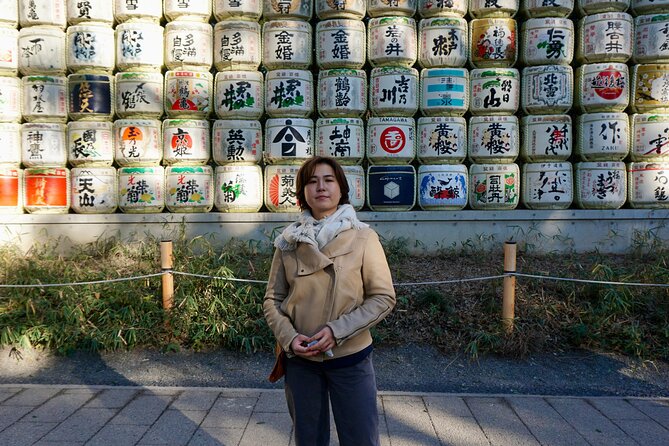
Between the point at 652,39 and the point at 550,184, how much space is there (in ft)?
6.28

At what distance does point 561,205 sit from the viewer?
5.53 meters

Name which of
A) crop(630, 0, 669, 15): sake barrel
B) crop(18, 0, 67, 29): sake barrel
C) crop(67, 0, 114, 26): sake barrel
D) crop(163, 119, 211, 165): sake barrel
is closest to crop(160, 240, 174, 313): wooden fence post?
crop(163, 119, 211, 165): sake barrel

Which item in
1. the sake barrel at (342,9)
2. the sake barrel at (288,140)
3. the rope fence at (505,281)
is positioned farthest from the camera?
the sake barrel at (288,140)

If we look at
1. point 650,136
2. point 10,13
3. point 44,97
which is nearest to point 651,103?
point 650,136

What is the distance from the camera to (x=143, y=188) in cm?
561

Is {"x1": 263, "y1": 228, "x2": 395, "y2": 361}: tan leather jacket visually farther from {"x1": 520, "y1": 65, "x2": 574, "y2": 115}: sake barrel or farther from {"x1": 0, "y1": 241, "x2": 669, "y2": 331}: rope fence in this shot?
{"x1": 520, "y1": 65, "x2": 574, "y2": 115}: sake barrel

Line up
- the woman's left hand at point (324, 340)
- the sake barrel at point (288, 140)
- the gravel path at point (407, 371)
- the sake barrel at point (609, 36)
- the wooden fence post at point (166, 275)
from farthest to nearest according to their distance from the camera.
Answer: the sake barrel at point (288, 140), the sake barrel at point (609, 36), the wooden fence post at point (166, 275), the gravel path at point (407, 371), the woman's left hand at point (324, 340)

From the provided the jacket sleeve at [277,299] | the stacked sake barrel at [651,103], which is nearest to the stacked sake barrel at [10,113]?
the jacket sleeve at [277,299]

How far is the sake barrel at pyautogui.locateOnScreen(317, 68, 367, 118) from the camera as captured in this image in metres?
5.46

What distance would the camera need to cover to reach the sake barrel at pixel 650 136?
17.6 feet

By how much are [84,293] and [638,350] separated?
4.88 m

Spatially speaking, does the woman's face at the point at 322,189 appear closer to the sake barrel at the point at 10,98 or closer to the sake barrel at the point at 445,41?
the sake barrel at the point at 445,41

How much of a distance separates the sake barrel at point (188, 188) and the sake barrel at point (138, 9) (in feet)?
5.76

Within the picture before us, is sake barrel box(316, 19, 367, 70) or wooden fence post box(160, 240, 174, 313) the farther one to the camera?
sake barrel box(316, 19, 367, 70)
